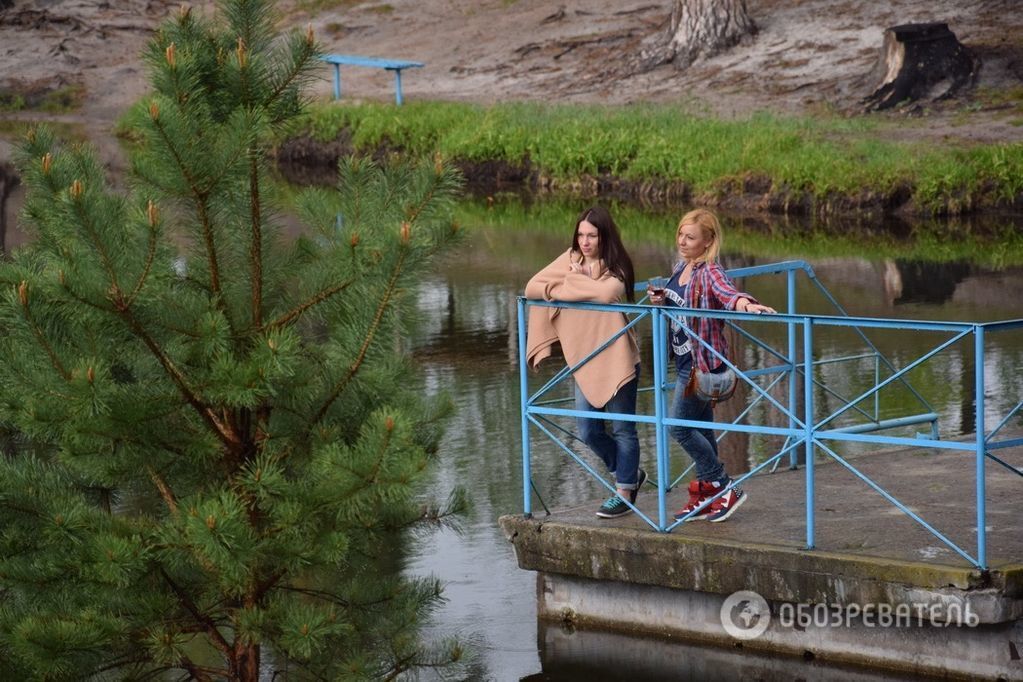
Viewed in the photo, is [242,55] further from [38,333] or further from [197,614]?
[197,614]

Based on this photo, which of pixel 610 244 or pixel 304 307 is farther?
pixel 610 244

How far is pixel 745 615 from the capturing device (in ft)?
24.5

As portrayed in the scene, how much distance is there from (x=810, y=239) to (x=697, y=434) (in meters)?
13.5

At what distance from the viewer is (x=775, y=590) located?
7.23 metres

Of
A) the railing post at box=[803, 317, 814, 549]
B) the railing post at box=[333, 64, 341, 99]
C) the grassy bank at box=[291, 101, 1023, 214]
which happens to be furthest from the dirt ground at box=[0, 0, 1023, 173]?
the railing post at box=[803, 317, 814, 549]

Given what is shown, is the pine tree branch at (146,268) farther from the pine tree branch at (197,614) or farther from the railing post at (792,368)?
the railing post at (792,368)

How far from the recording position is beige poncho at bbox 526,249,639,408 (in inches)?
298

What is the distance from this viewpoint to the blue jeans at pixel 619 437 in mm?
7688

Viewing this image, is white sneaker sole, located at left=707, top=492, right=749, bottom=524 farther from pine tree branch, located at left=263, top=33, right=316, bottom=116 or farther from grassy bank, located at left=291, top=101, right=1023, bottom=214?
grassy bank, located at left=291, top=101, right=1023, bottom=214

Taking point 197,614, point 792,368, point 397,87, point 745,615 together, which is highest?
point 397,87

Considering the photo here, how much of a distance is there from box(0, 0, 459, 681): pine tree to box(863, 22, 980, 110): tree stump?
2122cm

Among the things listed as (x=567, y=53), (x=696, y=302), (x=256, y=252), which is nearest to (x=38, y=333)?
(x=256, y=252)

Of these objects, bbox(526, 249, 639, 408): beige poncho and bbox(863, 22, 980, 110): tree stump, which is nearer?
bbox(526, 249, 639, 408): beige poncho

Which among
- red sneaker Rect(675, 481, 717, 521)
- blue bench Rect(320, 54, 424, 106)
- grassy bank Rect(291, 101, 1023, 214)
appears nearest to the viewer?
red sneaker Rect(675, 481, 717, 521)
